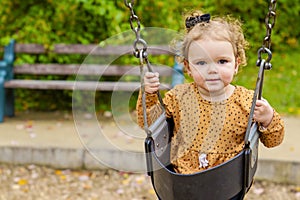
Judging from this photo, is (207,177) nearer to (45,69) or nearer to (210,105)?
(210,105)

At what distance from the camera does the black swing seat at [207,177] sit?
2.11 meters

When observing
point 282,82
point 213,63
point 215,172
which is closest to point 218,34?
point 213,63

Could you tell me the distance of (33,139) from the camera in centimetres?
484

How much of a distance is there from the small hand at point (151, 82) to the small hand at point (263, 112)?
0.40 meters

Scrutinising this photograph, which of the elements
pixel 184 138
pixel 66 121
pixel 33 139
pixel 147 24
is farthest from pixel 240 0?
pixel 184 138

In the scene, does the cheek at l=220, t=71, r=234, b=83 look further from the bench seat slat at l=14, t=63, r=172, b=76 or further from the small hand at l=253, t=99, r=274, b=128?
A: the bench seat slat at l=14, t=63, r=172, b=76

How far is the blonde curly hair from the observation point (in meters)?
2.29

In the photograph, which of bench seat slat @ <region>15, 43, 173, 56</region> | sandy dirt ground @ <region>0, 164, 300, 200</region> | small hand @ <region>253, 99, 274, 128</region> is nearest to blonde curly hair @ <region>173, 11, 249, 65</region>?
small hand @ <region>253, 99, 274, 128</region>

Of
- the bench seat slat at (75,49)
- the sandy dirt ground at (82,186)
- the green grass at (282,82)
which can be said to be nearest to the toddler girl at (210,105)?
the sandy dirt ground at (82,186)

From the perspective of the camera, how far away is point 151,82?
2328mm

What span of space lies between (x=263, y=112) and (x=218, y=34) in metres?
0.34

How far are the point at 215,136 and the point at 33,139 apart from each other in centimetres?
278

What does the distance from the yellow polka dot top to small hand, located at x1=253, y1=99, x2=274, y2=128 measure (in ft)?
0.11

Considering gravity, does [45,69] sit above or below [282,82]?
above
